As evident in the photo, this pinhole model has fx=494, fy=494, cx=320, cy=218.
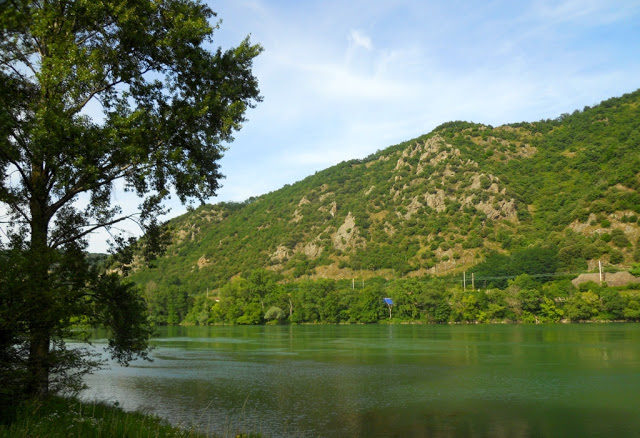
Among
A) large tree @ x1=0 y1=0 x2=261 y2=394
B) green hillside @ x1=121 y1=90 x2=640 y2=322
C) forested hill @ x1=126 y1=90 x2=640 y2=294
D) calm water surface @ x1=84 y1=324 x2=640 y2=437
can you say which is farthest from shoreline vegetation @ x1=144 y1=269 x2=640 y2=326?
large tree @ x1=0 y1=0 x2=261 y2=394

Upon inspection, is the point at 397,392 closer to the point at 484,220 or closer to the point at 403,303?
the point at 403,303

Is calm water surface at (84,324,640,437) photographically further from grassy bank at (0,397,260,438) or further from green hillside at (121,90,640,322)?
green hillside at (121,90,640,322)

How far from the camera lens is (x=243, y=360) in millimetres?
43375

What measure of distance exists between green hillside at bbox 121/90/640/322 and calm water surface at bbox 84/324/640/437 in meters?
80.5

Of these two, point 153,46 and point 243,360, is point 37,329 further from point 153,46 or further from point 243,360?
point 243,360

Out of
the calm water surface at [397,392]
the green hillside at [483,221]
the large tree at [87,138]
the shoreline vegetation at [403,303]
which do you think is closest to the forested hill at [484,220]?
the green hillside at [483,221]

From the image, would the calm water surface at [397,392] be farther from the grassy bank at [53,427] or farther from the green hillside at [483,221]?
the green hillside at [483,221]

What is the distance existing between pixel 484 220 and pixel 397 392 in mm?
133167

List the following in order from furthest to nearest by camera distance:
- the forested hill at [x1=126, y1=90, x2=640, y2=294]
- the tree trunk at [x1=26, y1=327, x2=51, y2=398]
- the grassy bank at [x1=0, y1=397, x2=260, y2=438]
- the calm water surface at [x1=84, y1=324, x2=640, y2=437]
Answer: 1. the forested hill at [x1=126, y1=90, x2=640, y2=294]
2. the calm water surface at [x1=84, y1=324, x2=640, y2=437]
3. the tree trunk at [x1=26, y1=327, x2=51, y2=398]
4. the grassy bank at [x1=0, y1=397, x2=260, y2=438]

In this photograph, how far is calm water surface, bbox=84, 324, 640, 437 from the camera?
65.5 feet

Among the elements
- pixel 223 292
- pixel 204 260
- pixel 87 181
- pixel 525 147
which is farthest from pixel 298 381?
pixel 525 147

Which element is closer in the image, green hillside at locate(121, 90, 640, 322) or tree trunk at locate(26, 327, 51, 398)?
tree trunk at locate(26, 327, 51, 398)

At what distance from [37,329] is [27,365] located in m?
1.02

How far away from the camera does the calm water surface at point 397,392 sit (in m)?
20.0
